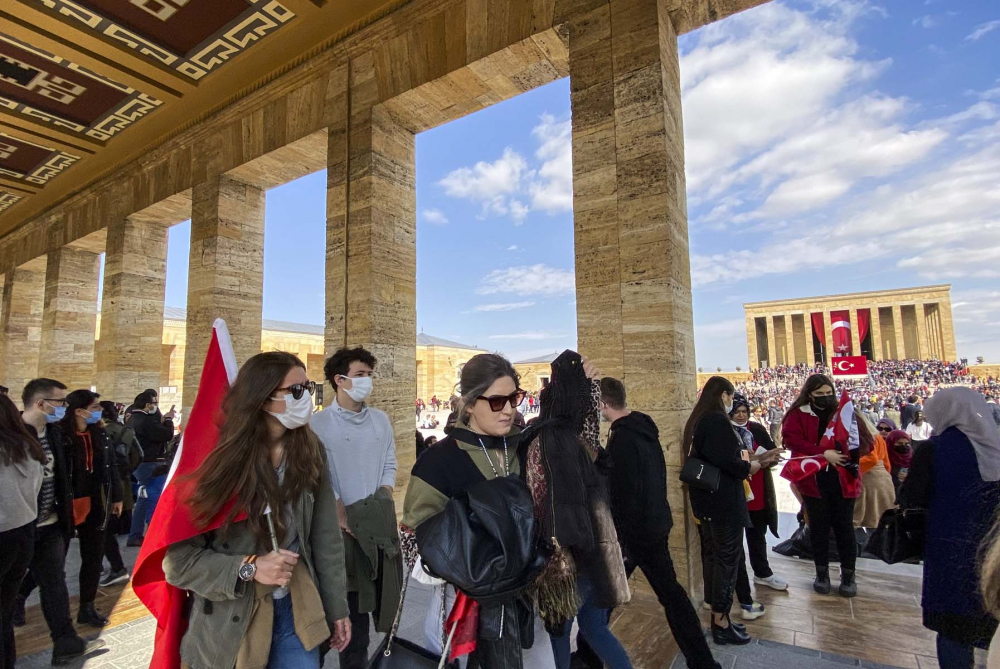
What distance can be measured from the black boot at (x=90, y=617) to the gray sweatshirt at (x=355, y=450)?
2.51 metres

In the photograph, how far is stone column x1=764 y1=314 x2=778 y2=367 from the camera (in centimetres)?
4928

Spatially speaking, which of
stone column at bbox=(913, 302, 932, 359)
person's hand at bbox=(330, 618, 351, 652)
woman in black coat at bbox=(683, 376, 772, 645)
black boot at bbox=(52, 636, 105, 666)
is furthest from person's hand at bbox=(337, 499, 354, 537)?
stone column at bbox=(913, 302, 932, 359)

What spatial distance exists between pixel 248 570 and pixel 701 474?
2.72 m

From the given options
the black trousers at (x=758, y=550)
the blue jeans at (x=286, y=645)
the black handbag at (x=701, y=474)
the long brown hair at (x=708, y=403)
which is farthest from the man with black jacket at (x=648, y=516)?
the black trousers at (x=758, y=550)

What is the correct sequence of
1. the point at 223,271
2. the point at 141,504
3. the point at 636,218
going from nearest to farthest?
the point at 636,218
the point at 141,504
the point at 223,271

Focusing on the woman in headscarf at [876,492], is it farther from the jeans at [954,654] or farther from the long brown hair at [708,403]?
the jeans at [954,654]

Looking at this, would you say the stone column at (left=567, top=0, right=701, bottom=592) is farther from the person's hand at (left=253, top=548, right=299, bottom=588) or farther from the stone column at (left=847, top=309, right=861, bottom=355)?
the stone column at (left=847, top=309, right=861, bottom=355)

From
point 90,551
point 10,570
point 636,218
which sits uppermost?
point 636,218

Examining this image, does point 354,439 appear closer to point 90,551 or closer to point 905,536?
point 90,551

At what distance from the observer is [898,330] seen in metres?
45.6

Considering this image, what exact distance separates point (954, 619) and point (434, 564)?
2298 mm

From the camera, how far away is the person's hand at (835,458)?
12.5ft

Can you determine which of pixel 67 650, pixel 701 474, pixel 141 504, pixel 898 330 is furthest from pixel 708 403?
pixel 898 330

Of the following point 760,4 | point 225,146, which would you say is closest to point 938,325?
point 760,4
